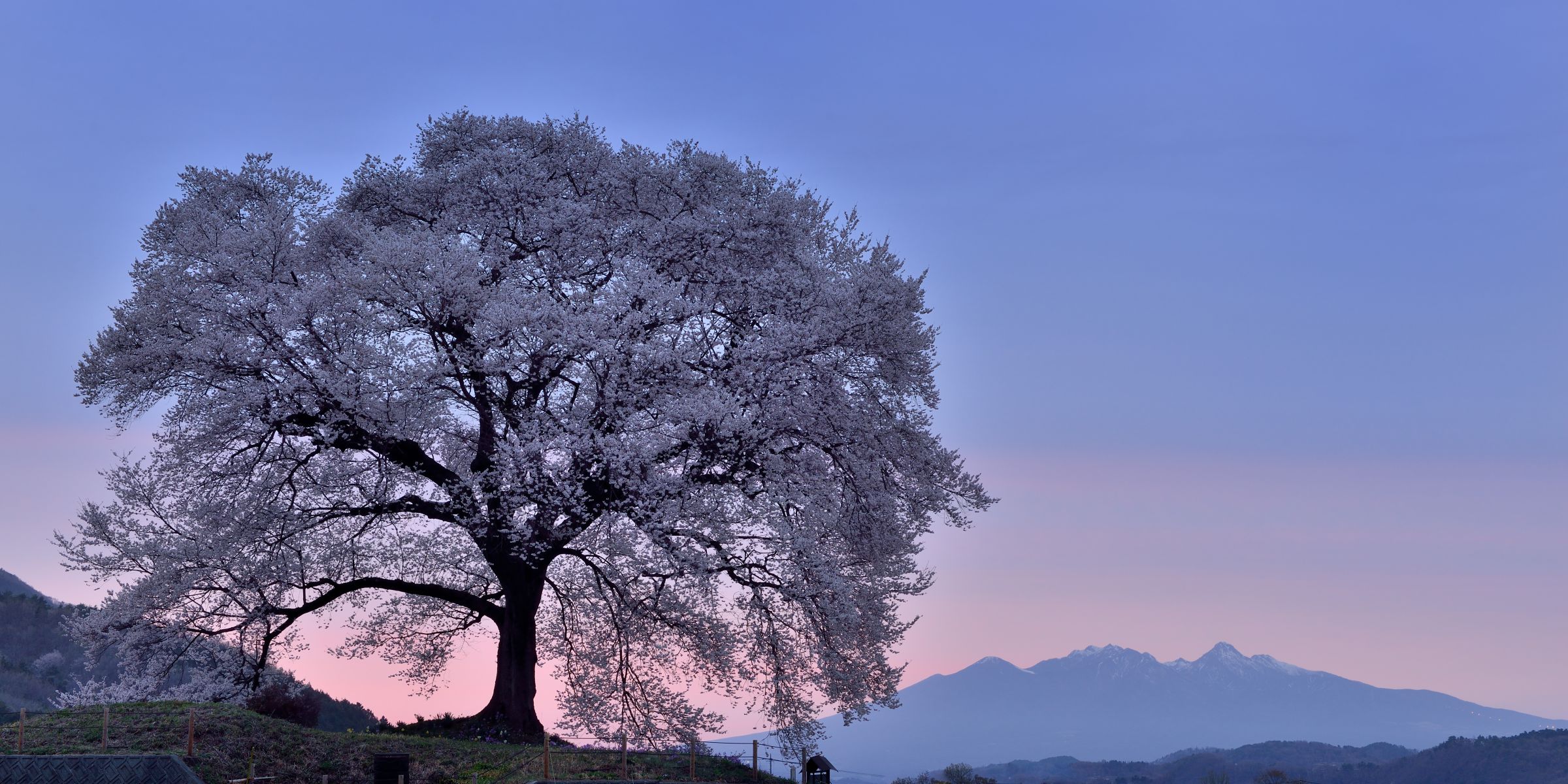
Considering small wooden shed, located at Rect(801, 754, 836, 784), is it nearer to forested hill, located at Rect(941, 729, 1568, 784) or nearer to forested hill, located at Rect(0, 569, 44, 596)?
forested hill, located at Rect(941, 729, 1568, 784)

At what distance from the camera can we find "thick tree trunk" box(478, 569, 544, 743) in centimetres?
2988

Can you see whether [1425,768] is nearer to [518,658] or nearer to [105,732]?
[518,658]

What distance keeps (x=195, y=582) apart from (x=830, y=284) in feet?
56.3

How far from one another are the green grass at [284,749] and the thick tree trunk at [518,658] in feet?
7.69

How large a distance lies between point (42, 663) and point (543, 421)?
241 ft

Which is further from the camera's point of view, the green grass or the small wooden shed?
the small wooden shed

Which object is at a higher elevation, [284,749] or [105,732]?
[105,732]

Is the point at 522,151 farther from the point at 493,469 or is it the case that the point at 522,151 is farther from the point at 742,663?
the point at 742,663

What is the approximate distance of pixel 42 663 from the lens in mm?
80750

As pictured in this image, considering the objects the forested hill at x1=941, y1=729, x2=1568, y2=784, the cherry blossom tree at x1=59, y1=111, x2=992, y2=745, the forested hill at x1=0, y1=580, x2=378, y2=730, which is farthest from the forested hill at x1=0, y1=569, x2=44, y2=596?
the cherry blossom tree at x1=59, y1=111, x2=992, y2=745

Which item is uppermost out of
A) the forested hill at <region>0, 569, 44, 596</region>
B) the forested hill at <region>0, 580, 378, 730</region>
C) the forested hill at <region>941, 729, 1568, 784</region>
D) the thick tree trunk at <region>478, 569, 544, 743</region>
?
the forested hill at <region>0, 569, 44, 596</region>

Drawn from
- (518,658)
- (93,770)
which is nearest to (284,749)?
(93,770)

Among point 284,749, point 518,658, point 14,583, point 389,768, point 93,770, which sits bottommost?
point 389,768

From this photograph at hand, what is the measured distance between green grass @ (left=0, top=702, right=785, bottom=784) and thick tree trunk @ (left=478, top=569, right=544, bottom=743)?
2344mm
